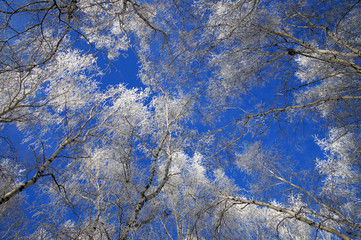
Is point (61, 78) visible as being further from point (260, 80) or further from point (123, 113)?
point (260, 80)

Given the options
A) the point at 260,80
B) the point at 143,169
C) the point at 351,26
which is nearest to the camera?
the point at 260,80

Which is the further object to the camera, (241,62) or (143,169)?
(143,169)

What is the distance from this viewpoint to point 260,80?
338 cm

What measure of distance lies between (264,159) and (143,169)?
3.25m

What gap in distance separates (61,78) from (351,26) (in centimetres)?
980

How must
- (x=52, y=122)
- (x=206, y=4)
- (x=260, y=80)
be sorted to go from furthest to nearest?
(x=52, y=122) → (x=260, y=80) → (x=206, y=4)

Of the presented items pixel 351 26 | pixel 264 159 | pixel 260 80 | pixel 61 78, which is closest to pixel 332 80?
pixel 351 26

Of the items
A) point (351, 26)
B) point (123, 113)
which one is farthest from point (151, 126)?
point (351, 26)

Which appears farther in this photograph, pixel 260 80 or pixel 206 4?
pixel 260 80

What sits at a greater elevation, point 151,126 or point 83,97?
point 83,97

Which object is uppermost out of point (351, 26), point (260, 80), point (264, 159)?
point (351, 26)

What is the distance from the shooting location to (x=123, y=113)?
23.6 ft

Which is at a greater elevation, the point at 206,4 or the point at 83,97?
the point at 83,97

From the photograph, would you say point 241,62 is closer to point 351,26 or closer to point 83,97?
point 351,26
